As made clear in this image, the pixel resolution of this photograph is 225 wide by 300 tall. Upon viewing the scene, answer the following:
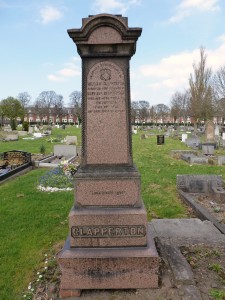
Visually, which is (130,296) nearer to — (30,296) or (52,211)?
(30,296)

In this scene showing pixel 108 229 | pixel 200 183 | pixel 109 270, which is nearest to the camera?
pixel 109 270

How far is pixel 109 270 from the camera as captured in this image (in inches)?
142

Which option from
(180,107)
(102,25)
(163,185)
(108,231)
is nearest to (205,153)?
(163,185)

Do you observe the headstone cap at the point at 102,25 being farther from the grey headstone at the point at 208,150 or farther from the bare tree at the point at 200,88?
the bare tree at the point at 200,88

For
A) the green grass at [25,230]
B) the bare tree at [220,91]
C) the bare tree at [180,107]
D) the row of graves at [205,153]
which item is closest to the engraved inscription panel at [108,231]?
the green grass at [25,230]

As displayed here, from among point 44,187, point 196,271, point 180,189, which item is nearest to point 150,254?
point 196,271

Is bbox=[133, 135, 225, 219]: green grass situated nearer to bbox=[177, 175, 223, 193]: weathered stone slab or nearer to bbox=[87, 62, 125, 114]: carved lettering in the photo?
bbox=[177, 175, 223, 193]: weathered stone slab

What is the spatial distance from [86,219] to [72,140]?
21.4m

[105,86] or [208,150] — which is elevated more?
[105,86]

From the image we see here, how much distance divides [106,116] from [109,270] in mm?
2253

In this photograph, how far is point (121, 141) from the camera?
404 centimetres

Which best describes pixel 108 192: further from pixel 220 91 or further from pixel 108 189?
pixel 220 91

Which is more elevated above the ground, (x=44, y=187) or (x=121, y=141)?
(x=121, y=141)

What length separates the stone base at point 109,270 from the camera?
3586 millimetres
